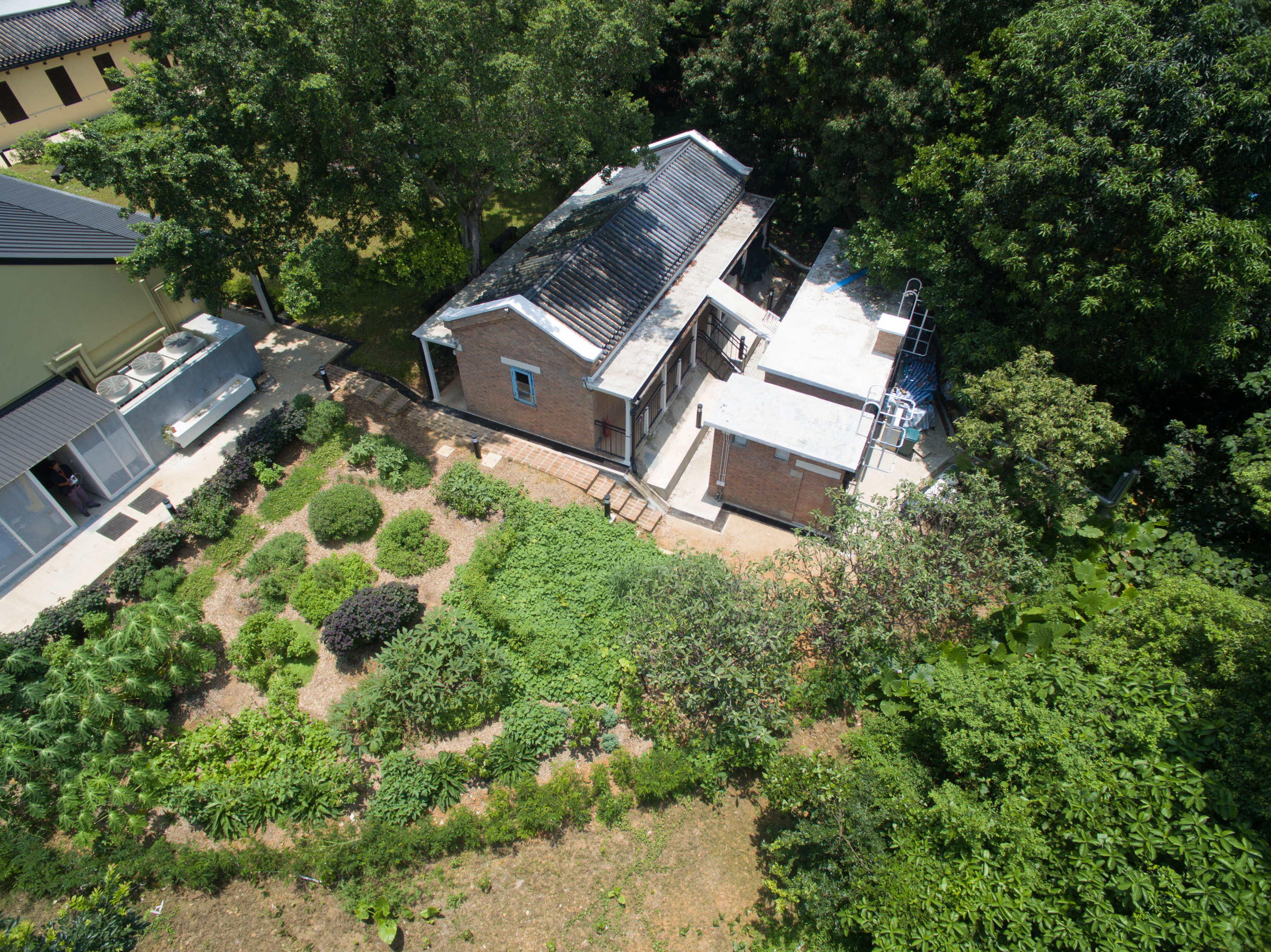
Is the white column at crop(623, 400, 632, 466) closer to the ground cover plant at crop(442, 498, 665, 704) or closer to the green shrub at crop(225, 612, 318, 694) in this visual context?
the ground cover plant at crop(442, 498, 665, 704)

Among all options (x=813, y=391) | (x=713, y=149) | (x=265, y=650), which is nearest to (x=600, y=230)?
(x=713, y=149)

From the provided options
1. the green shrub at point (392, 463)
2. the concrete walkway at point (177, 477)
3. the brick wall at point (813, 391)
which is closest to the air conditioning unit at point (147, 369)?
the concrete walkway at point (177, 477)

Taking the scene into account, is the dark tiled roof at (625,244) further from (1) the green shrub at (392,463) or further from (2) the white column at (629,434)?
(1) the green shrub at (392,463)

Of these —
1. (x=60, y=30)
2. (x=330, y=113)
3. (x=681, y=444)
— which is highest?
(x=330, y=113)

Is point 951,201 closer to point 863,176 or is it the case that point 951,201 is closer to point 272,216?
point 863,176

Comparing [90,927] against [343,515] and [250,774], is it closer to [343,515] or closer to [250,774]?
[250,774]

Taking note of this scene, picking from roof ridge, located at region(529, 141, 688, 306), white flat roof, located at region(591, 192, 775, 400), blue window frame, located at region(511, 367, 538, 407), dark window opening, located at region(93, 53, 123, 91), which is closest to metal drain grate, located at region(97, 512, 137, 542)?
blue window frame, located at region(511, 367, 538, 407)
